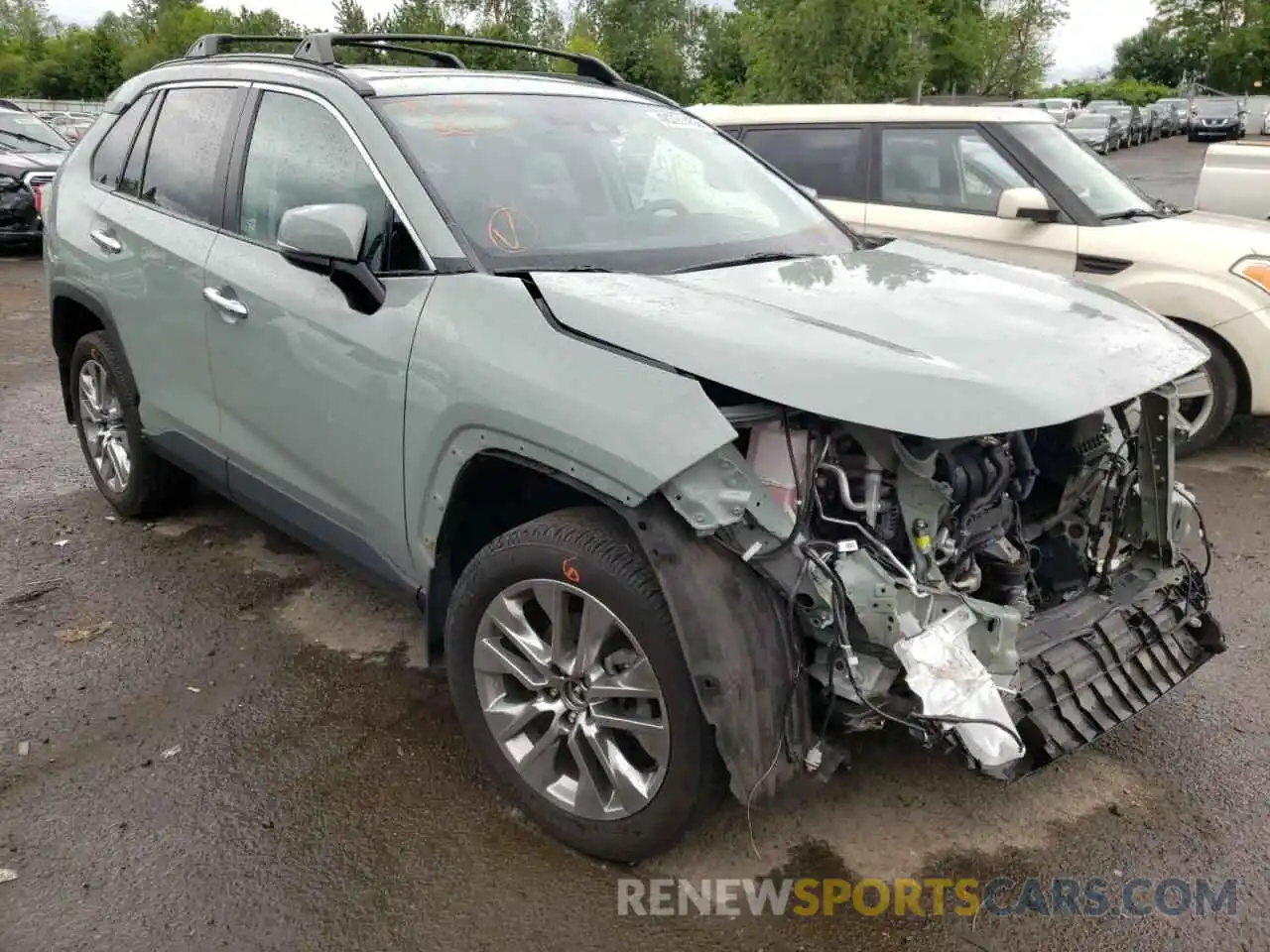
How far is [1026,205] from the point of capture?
580 cm

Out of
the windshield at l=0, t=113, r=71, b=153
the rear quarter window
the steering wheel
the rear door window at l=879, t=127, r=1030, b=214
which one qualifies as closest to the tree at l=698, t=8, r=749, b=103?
the windshield at l=0, t=113, r=71, b=153

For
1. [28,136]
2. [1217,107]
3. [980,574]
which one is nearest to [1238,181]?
[980,574]

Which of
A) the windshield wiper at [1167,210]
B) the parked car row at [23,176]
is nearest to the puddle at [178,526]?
the windshield wiper at [1167,210]

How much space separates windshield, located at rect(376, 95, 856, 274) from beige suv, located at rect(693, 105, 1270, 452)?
2027mm

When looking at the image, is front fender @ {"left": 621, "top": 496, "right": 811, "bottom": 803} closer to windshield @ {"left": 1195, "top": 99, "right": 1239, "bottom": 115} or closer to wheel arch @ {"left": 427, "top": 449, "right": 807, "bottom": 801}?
wheel arch @ {"left": 427, "top": 449, "right": 807, "bottom": 801}

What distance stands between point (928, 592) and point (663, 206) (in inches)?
67.4

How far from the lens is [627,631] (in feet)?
7.86

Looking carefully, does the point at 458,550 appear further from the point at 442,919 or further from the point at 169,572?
the point at 169,572

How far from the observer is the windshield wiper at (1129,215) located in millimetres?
5910

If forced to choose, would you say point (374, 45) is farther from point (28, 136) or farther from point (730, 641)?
point (28, 136)

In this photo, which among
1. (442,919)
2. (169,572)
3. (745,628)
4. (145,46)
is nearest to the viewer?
(745,628)

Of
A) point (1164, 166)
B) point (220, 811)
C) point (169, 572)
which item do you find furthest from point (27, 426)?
point (1164, 166)

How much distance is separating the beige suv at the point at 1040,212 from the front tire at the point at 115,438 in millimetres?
3692

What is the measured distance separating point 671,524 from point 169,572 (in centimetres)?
286
